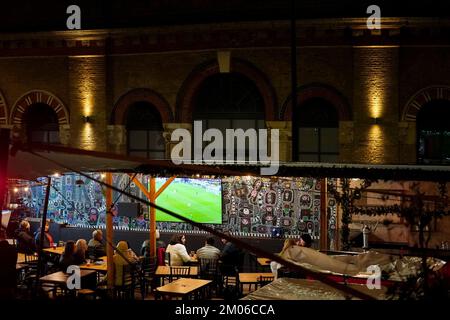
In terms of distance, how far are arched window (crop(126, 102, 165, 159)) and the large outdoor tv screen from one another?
147cm

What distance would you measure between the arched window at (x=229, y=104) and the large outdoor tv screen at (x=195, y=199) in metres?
1.56

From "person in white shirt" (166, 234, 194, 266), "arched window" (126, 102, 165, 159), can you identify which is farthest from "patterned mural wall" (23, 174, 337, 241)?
"person in white shirt" (166, 234, 194, 266)

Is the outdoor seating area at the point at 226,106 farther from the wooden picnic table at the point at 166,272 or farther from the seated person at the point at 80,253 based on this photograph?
the wooden picnic table at the point at 166,272

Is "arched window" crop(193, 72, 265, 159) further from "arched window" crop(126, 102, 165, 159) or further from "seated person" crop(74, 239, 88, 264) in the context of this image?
"seated person" crop(74, 239, 88, 264)

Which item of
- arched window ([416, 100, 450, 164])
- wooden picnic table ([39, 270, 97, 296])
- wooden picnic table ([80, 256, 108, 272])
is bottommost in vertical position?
wooden picnic table ([39, 270, 97, 296])

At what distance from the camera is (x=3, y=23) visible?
18.5 metres

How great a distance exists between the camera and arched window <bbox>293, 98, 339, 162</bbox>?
1596 cm

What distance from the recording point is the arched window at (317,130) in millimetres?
15961

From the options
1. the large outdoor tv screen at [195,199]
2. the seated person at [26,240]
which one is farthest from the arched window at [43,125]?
the large outdoor tv screen at [195,199]

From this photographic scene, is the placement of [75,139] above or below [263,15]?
below
